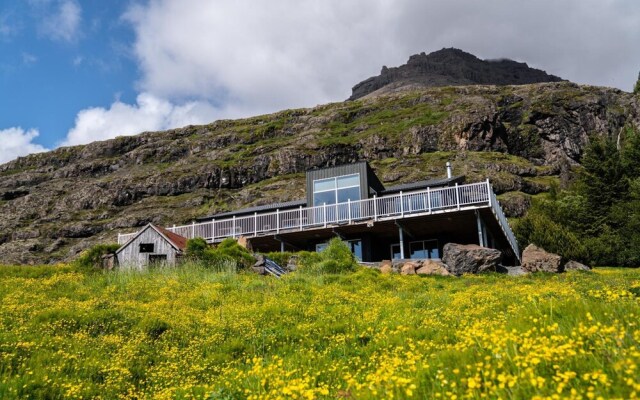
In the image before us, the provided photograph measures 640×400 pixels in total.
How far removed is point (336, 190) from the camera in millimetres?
29547

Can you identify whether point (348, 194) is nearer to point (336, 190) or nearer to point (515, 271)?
point (336, 190)

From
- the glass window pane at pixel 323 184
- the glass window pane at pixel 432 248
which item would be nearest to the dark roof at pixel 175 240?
the glass window pane at pixel 323 184

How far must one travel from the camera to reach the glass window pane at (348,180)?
28959mm

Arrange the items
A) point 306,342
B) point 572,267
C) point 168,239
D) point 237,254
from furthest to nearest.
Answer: point 168,239
point 572,267
point 237,254
point 306,342

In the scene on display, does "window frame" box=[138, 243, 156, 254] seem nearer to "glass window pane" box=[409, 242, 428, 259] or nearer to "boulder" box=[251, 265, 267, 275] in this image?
"boulder" box=[251, 265, 267, 275]

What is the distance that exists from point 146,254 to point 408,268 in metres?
12.6

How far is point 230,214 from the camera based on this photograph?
35.7 metres

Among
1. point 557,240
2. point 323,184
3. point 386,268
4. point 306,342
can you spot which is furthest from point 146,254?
point 557,240

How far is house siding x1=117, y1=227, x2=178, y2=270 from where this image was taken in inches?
844

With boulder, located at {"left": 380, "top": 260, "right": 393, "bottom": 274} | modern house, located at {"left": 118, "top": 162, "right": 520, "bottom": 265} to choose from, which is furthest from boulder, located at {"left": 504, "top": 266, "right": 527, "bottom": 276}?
boulder, located at {"left": 380, "top": 260, "right": 393, "bottom": 274}

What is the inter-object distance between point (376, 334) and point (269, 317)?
287 centimetres

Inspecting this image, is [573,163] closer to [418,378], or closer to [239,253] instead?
[239,253]

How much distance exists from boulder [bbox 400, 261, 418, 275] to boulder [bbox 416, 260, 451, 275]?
0.24 metres

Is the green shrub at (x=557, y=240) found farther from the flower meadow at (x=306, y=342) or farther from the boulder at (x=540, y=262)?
the flower meadow at (x=306, y=342)
